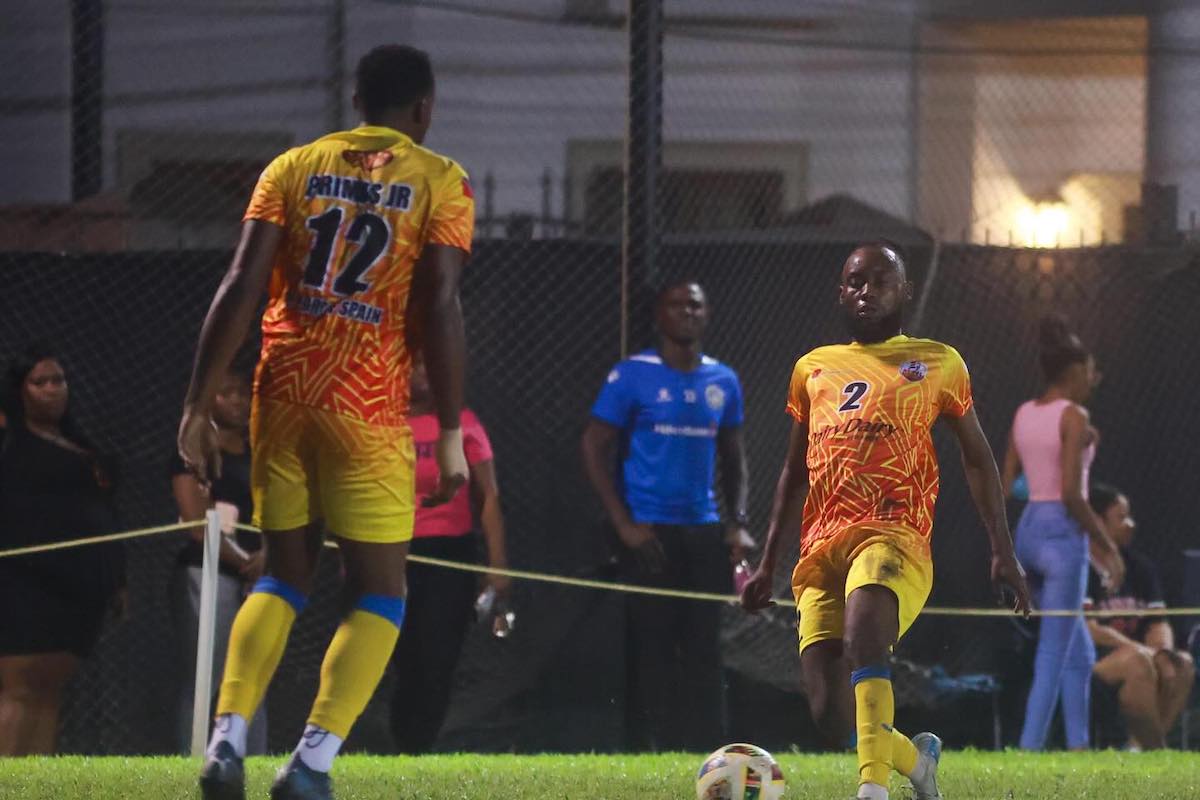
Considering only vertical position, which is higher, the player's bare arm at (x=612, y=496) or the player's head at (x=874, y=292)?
the player's head at (x=874, y=292)

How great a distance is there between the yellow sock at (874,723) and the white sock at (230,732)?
1740 millimetres

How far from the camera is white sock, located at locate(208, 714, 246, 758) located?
16.0ft

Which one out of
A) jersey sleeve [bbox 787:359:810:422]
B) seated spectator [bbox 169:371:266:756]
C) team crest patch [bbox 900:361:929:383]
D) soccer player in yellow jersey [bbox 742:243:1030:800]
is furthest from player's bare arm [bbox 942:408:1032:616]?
seated spectator [bbox 169:371:266:756]

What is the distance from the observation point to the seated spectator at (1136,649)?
10414 millimetres

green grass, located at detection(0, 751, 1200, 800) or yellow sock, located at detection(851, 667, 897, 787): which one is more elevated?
yellow sock, located at detection(851, 667, 897, 787)

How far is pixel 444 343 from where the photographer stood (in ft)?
16.8

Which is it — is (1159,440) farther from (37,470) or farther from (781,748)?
(37,470)

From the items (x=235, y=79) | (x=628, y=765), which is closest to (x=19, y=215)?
(x=235, y=79)

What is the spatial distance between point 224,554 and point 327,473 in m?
3.78

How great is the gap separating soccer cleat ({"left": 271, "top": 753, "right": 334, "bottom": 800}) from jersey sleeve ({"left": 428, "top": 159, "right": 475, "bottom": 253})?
133 centimetres

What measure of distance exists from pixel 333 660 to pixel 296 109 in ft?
21.3

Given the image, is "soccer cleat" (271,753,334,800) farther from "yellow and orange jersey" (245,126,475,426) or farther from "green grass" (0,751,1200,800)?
"green grass" (0,751,1200,800)

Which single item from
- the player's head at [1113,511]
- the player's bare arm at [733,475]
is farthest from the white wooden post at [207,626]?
the player's head at [1113,511]

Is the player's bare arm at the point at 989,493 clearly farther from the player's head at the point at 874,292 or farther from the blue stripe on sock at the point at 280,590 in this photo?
the blue stripe on sock at the point at 280,590
